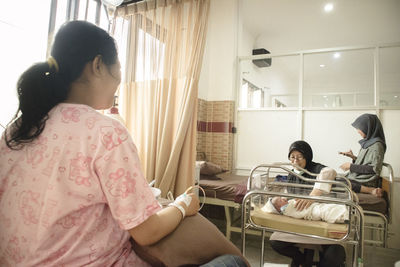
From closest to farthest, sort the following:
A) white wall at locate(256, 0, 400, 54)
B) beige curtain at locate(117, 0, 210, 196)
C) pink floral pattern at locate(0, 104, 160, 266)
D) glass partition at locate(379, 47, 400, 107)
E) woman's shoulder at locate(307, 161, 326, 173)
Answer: pink floral pattern at locate(0, 104, 160, 266), beige curtain at locate(117, 0, 210, 196), woman's shoulder at locate(307, 161, 326, 173), white wall at locate(256, 0, 400, 54), glass partition at locate(379, 47, 400, 107)

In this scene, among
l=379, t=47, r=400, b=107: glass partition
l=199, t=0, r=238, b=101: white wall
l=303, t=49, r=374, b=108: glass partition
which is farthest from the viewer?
l=303, t=49, r=374, b=108: glass partition

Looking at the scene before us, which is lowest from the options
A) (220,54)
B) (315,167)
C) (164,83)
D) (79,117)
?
(315,167)

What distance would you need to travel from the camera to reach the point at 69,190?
82cm

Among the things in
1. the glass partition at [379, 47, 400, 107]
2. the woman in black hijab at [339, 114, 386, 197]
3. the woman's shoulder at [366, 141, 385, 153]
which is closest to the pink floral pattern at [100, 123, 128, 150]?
the woman in black hijab at [339, 114, 386, 197]

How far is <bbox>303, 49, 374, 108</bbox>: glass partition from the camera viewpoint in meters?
6.35

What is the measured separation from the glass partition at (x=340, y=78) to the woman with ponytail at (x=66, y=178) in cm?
600

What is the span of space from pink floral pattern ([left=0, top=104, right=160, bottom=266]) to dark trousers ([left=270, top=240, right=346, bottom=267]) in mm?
1731

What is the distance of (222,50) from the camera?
14.9 feet

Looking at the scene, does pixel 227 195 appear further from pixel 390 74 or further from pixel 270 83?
pixel 390 74

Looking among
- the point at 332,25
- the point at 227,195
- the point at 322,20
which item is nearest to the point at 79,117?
the point at 227,195

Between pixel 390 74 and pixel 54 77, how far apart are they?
837cm

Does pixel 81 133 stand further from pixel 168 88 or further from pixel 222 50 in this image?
pixel 222 50

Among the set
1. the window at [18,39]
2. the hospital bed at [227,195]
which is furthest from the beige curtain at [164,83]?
the window at [18,39]

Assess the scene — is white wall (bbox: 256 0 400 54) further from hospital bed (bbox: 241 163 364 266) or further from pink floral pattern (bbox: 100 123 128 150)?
pink floral pattern (bbox: 100 123 128 150)
